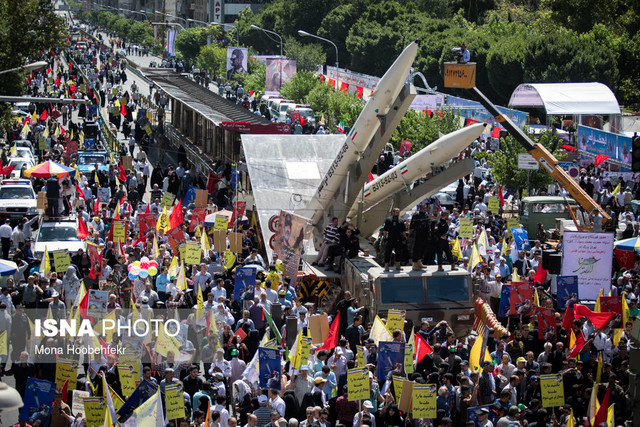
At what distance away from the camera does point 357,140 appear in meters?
23.3

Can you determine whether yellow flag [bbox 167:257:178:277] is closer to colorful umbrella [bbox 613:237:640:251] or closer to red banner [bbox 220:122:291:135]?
colorful umbrella [bbox 613:237:640:251]

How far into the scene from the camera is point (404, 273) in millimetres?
18609

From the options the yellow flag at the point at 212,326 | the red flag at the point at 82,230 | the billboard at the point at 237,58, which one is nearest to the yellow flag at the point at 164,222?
the red flag at the point at 82,230

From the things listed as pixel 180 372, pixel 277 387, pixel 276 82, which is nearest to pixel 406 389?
pixel 277 387

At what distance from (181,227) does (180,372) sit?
10235 millimetres

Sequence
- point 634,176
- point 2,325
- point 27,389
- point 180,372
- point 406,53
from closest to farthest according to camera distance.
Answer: point 27,389, point 180,372, point 2,325, point 406,53, point 634,176

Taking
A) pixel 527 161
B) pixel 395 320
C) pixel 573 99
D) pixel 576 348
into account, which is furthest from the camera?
pixel 573 99

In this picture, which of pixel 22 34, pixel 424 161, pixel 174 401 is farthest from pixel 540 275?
pixel 22 34

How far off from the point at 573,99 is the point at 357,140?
89.4ft

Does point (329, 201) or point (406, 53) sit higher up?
point (406, 53)

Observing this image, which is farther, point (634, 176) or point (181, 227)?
point (634, 176)

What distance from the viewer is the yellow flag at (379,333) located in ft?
53.1

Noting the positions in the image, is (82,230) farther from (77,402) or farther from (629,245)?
(629,245)

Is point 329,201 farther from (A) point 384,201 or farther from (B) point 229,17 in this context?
(B) point 229,17
